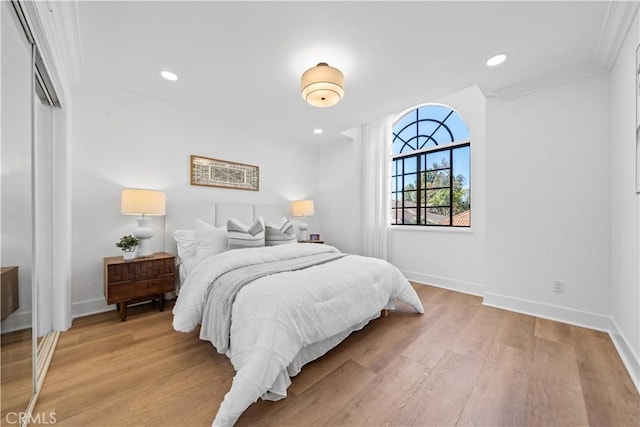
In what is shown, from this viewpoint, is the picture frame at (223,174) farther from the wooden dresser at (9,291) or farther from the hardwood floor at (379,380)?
the wooden dresser at (9,291)

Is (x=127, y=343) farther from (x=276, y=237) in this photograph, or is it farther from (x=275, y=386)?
(x=276, y=237)

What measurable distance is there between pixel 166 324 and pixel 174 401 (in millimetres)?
1169

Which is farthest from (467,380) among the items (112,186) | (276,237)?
(112,186)

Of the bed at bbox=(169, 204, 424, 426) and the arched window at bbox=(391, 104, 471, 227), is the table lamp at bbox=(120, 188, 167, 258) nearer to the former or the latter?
the bed at bbox=(169, 204, 424, 426)

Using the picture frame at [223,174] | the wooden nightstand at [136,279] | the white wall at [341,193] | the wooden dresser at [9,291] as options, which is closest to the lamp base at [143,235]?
the wooden nightstand at [136,279]

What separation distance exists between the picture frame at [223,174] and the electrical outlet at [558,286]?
3837mm

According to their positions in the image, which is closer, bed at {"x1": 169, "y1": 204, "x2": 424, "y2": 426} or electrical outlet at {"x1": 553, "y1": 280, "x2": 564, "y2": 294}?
bed at {"x1": 169, "y1": 204, "x2": 424, "y2": 426}

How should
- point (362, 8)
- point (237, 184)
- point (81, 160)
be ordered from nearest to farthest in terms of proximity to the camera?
point (362, 8) < point (81, 160) < point (237, 184)

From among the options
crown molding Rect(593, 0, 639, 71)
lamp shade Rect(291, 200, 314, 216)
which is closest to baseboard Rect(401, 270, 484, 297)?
lamp shade Rect(291, 200, 314, 216)

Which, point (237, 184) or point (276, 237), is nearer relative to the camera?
point (276, 237)

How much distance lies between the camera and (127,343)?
76.5 inches

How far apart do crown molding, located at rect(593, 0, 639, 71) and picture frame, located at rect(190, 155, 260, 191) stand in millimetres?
3832

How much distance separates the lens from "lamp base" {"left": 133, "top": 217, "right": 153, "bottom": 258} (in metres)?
2.55

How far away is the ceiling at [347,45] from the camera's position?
167cm
